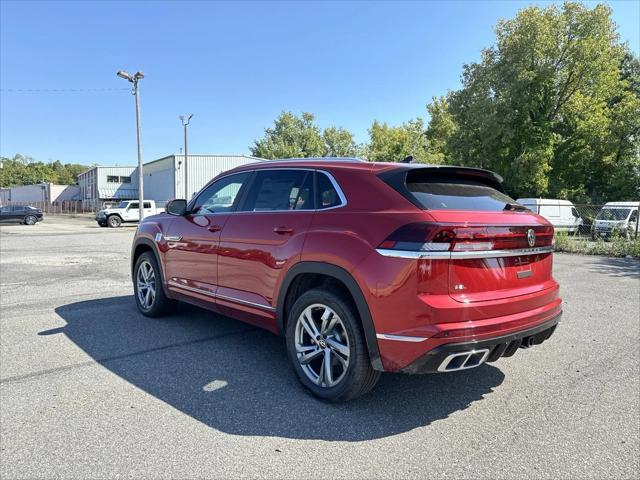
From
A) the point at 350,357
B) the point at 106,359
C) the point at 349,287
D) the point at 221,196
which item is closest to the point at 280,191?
the point at 221,196

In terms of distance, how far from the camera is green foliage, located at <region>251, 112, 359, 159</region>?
204ft

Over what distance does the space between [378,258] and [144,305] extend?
3.93 m

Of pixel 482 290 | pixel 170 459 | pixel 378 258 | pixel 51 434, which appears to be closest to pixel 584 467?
pixel 482 290

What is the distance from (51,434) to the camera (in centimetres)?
288

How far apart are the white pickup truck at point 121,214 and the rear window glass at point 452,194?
30.0m

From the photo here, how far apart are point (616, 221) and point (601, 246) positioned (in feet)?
7.71

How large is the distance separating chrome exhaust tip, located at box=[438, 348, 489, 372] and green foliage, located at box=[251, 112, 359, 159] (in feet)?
195

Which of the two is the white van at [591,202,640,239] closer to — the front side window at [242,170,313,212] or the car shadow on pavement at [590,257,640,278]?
the car shadow on pavement at [590,257,640,278]

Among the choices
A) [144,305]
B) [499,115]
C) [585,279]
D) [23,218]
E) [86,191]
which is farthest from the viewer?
[86,191]

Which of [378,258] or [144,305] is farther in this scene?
[144,305]

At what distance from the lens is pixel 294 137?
6412 cm

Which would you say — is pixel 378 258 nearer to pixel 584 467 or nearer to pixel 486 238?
pixel 486 238

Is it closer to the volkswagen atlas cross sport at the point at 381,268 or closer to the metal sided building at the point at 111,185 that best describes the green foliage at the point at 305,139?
the metal sided building at the point at 111,185

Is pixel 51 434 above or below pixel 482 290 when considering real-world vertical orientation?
below
